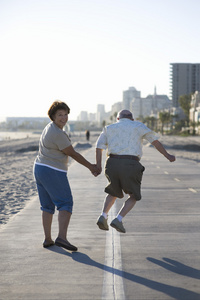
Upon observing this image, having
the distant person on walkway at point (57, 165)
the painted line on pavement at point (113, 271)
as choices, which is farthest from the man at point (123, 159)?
the distant person on walkway at point (57, 165)

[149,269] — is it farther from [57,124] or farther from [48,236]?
[57,124]

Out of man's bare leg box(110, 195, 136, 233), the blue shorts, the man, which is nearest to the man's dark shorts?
the man

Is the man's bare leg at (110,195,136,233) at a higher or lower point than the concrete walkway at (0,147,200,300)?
higher

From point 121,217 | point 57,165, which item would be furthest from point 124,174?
point 57,165

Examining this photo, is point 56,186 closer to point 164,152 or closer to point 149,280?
point 164,152

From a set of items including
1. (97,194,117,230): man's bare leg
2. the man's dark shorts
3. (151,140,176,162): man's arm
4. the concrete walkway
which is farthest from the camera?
(151,140,176,162): man's arm

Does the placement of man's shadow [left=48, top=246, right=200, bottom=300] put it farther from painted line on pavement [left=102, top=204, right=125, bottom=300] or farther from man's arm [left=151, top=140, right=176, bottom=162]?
man's arm [left=151, top=140, right=176, bottom=162]

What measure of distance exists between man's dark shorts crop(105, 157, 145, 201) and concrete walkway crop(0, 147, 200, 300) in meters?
0.71

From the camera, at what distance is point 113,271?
17.9 feet

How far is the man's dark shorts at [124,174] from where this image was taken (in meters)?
6.63

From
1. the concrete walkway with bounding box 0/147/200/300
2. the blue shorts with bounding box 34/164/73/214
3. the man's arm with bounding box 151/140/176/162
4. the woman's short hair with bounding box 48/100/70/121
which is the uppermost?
the woman's short hair with bounding box 48/100/70/121

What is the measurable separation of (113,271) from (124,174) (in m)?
1.53

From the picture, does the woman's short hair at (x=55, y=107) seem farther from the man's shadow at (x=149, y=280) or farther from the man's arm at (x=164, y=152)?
the man's shadow at (x=149, y=280)

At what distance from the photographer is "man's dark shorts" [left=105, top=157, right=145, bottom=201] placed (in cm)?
663
